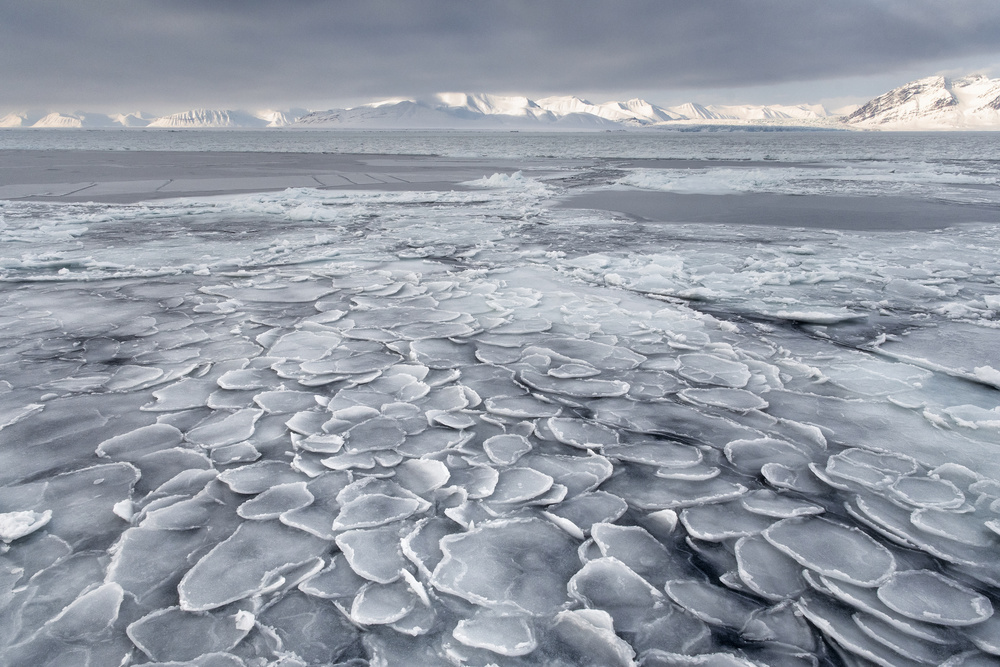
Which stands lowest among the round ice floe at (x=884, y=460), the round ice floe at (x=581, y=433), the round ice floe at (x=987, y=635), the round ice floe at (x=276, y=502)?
the round ice floe at (x=987, y=635)

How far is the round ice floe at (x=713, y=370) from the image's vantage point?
7.65 feet

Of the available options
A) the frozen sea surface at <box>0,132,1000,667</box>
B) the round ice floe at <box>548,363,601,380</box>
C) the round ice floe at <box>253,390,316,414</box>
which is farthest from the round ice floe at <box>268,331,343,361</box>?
the round ice floe at <box>548,363,601,380</box>

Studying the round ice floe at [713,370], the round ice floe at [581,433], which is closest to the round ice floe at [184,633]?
the round ice floe at [581,433]

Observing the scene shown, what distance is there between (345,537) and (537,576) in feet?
1.64

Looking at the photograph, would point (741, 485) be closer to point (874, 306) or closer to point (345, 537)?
point (345, 537)

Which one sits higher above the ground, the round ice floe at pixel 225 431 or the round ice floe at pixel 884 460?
the round ice floe at pixel 884 460

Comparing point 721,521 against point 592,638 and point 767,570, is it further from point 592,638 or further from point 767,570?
point 592,638

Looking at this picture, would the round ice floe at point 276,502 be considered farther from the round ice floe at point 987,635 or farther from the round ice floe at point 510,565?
the round ice floe at point 987,635

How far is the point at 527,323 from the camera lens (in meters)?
3.04

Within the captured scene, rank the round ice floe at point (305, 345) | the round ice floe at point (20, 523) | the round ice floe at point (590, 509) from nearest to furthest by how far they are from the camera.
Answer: the round ice floe at point (20, 523) < the round ice floe at point (590, 509) < the round ice floe at point (305, 345)

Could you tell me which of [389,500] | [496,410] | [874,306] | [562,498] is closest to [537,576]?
[562,498]

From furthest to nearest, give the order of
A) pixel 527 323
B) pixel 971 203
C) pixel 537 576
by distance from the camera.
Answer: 1. pixel 971 203
2. pixel 527 323
3. pixel 537 576

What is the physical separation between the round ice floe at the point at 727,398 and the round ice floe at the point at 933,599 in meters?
0.87

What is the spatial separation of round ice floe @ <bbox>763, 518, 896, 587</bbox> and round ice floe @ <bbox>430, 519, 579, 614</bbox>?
21.7 inches
